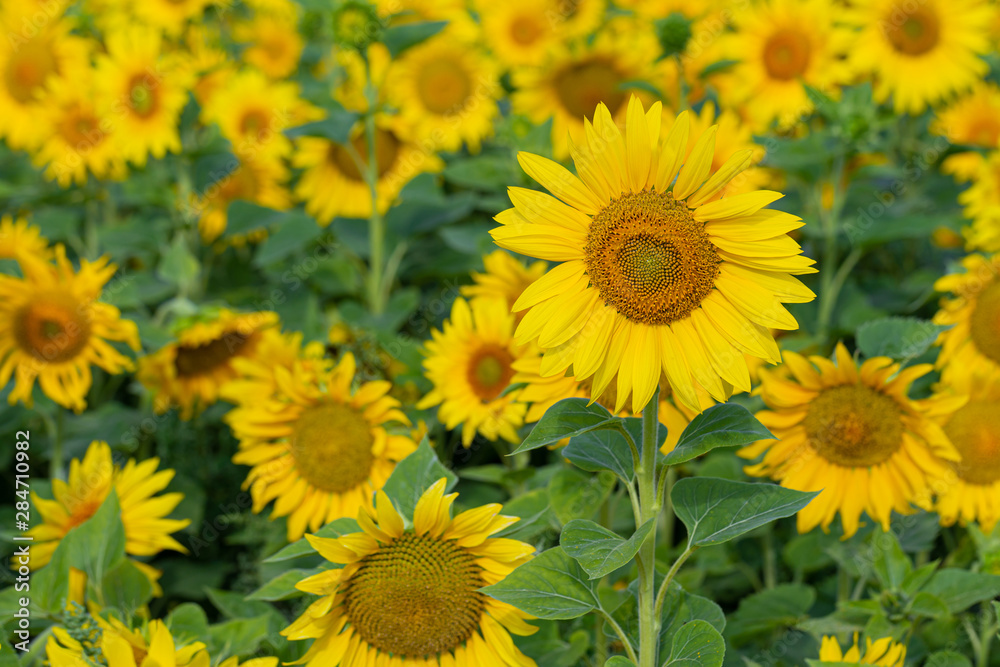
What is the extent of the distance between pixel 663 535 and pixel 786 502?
2.84 feet

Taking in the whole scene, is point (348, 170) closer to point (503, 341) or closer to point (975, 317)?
point (503, 341)

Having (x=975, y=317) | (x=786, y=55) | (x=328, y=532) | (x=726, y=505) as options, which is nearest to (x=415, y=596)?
(x=328, y=532)

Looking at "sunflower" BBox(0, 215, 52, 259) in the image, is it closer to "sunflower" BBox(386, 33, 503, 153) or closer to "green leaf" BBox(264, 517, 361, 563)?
"sunflower" BBox(386, 33, 503, 153)

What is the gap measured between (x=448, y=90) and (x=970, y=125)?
1.87m

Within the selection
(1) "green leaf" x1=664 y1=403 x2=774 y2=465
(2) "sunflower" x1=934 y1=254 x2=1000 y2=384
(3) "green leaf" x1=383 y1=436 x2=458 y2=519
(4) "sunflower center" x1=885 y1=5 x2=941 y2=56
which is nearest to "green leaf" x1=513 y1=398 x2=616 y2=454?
(1) "green leaf" x1=664 y1=403 x2=774 y2=465

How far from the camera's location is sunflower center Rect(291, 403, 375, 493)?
1880 mm

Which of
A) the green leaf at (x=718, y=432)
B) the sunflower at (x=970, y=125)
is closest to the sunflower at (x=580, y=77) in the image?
the sunflower at (x=970, y=125)

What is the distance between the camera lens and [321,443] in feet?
6.21

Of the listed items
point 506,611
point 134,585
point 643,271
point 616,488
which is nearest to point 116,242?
point 134,585

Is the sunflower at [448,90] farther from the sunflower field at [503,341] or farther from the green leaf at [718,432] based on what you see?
the green leaf at [718,432]

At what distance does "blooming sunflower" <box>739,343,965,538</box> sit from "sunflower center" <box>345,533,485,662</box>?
→ 0.65 metres

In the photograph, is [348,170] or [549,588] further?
[348,170]

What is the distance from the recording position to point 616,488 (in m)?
1.86

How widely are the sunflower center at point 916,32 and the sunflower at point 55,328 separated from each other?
106 inches
